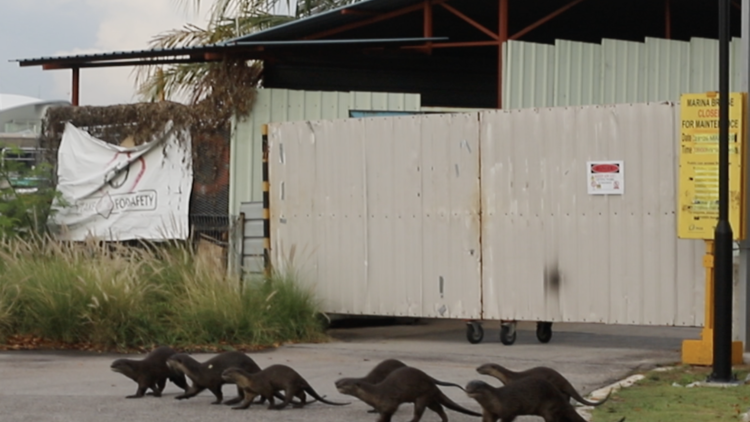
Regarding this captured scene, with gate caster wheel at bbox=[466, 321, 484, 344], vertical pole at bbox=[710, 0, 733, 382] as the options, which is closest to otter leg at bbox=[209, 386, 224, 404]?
vertical pole at bbox=[710, 0, 733, 382]

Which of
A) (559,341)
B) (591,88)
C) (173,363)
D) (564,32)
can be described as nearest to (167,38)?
(564,32)

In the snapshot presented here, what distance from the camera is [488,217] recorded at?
539 inches

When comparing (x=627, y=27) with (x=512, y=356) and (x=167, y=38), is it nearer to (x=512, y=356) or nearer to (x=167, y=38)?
(x=512, y=356)

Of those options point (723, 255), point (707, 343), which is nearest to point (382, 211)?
point (707, 343)

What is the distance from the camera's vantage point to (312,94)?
17.6m

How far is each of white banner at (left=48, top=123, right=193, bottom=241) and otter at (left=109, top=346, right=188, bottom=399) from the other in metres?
7.37

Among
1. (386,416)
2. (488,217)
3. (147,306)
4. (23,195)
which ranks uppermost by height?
(23,195)

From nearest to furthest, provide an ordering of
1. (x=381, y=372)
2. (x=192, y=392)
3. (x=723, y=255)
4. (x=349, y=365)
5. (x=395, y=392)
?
(x=395, y=392) → (x=381, y=372) → (x=192, y=392) → (x=723, y=255) → (x=349, y=365)

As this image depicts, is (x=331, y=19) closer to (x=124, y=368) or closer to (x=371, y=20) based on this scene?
(x=371, y=20)

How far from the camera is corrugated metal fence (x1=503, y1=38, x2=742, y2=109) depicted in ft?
53.3

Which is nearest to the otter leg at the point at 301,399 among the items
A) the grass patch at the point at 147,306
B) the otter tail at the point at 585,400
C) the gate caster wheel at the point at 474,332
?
the otter tail at the point at 585,400

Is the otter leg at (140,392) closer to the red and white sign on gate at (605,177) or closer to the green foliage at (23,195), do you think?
the red and white sign on gate at (605,177)

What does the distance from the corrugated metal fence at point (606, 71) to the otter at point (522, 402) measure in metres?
8.67

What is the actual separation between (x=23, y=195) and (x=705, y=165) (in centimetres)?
1086
